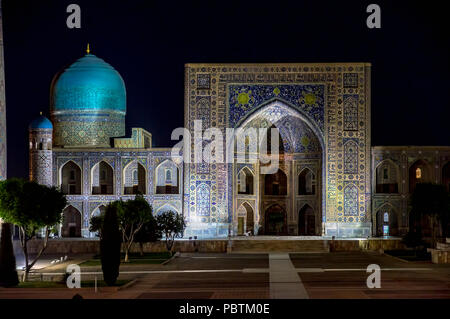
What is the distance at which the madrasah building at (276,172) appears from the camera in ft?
84.5

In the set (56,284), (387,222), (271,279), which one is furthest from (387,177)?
(56,284)

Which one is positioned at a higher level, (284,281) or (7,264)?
(7,264)

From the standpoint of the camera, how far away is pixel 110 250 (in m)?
14.9

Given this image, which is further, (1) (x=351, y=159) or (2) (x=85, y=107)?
(2) (x=85, y=107)

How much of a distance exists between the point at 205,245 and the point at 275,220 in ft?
17.1

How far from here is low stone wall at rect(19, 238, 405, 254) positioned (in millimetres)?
23859

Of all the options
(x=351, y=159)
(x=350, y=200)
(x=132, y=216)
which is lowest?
(x=132, y=216)

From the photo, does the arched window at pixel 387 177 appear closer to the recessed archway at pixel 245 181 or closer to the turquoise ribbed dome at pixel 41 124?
the recessed archway at pixel 245 181

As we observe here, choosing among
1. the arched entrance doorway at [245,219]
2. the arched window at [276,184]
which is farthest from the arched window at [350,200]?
the arched entrance doorway at [245,219]

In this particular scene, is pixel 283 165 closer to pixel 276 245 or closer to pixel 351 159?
pixel 351 159

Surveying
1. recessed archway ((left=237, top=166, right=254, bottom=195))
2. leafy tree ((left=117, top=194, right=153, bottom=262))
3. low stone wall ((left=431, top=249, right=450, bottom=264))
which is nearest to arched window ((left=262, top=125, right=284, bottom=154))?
recessed archway ((left=237, top=166, right=254, bottom=195))

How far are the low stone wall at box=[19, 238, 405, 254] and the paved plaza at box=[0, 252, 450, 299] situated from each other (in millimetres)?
1693
